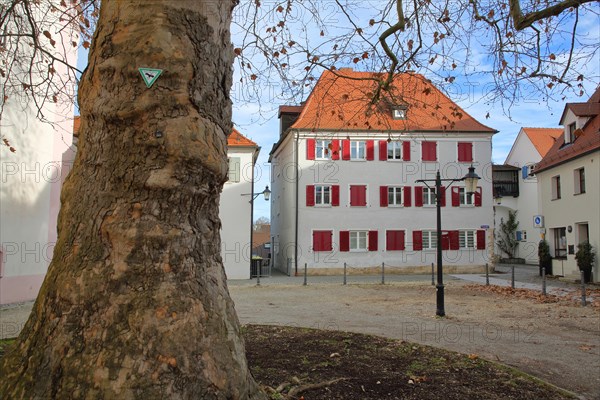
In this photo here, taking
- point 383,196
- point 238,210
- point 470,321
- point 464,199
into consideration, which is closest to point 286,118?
point 383,196

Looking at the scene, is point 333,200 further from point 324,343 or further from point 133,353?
point 133,353

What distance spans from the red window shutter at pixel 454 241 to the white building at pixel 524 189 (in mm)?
10515

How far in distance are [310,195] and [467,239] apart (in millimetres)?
10052

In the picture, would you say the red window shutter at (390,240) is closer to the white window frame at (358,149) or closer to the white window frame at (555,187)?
the white window frame at (358,149)

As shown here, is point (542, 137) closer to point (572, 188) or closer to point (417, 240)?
point (417, 240)

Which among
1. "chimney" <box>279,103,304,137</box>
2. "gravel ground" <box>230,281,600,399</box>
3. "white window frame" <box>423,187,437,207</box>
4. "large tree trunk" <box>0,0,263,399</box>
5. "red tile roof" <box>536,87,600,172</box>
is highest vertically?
"chimney" <box>279,103,304,137</box>

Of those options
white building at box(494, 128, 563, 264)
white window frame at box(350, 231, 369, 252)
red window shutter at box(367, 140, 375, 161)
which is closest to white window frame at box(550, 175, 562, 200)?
red window shutter at box(367, 140, 375, 161)

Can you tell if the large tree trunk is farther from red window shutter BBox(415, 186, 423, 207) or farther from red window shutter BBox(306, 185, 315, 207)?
red window shutter BBox(415, 186, 423, 207)

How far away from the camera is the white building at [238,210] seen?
79.7ft

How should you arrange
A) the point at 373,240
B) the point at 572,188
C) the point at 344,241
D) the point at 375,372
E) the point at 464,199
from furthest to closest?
the point at 464,199, the point at 373,240, the point at 344,241, the point at 572,188, the point at 375,372

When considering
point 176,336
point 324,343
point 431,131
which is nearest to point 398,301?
point 324,343

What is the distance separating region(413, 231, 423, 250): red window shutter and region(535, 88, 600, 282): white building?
6823 mm

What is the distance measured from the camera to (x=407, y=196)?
29047mm

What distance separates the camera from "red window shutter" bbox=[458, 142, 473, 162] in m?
29.5
